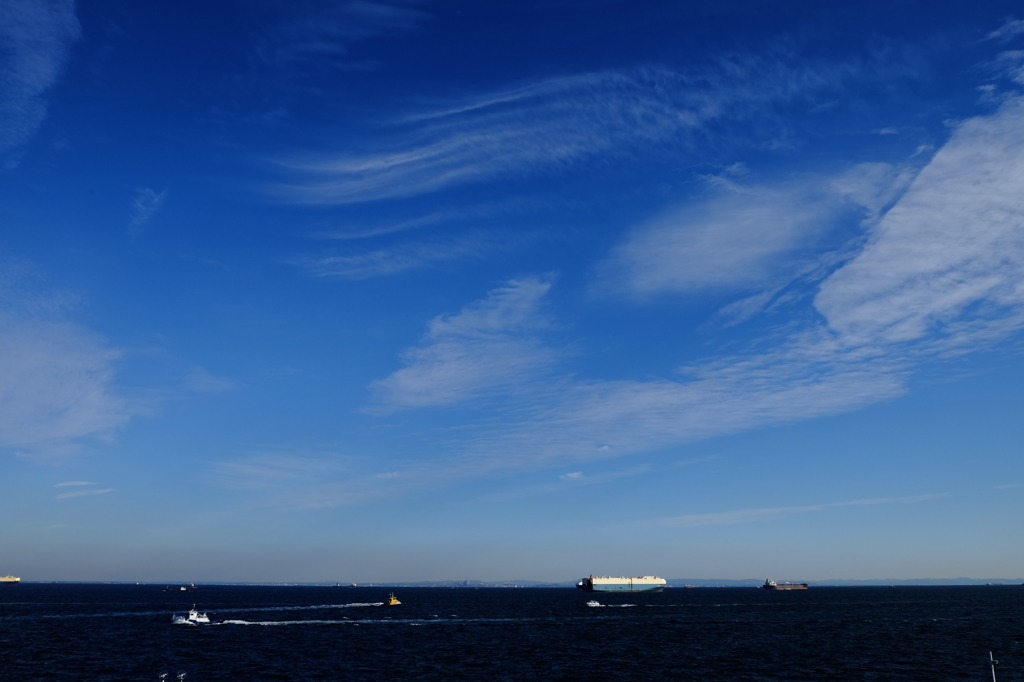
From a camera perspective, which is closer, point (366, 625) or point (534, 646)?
point (534, 646)

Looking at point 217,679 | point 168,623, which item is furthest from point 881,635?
point 168,623

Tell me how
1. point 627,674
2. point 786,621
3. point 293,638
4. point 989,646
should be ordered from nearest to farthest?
point 627,674 < point 989,646 < point 293,638 < point 786,621

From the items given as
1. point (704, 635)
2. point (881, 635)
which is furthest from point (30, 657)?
point (881, 635)

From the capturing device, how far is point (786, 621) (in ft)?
550

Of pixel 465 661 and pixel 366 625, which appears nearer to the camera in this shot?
pixel 465 661

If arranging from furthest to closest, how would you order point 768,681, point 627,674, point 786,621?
point 786,621 → point 627,674 → point 768,681

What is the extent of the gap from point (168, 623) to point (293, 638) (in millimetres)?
54940

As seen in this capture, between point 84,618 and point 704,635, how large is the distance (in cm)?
15005

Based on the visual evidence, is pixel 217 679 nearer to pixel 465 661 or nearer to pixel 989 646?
pixel 465 661

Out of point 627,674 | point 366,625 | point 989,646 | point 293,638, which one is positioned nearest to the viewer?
point 627,674

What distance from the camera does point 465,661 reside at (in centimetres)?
9319

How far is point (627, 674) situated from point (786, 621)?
104138mm

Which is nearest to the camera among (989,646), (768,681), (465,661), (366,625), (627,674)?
(768,681)

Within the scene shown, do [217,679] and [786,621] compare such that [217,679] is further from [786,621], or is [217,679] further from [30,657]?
[786,621]
